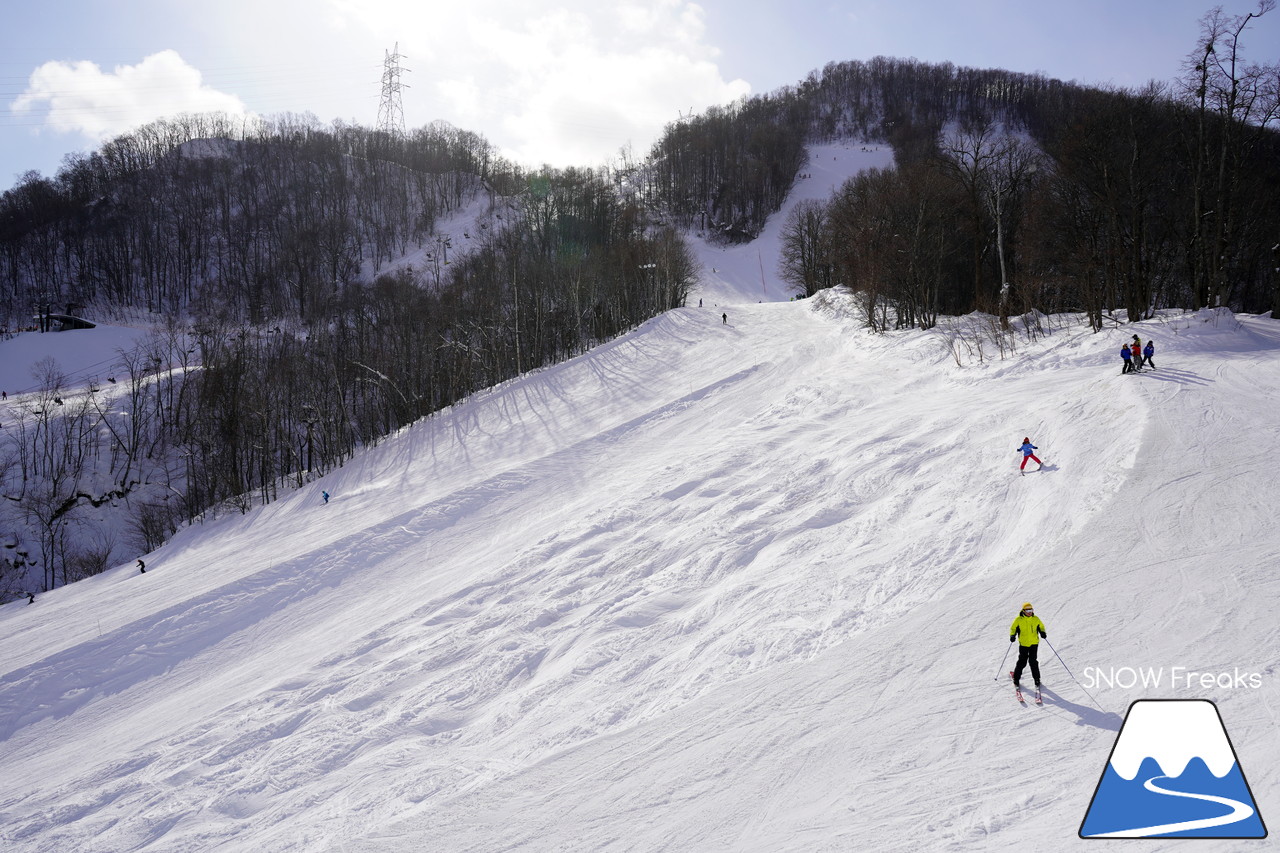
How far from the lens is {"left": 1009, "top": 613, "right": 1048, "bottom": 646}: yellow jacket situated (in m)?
7.80

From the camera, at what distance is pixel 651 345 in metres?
41.2

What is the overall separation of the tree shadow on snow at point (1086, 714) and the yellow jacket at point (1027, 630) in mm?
811

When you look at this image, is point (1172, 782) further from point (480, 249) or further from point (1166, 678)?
point (480, 249)

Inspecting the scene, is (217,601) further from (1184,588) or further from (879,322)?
(879,322)

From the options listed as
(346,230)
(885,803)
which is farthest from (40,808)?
(346,230)

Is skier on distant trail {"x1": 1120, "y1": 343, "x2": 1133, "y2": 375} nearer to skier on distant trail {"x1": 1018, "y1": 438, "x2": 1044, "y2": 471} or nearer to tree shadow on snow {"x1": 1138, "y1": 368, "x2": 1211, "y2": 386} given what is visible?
tree shadow on snow {"x1": 1138, "y1": 368, "x2": 1211, "y2": 386}

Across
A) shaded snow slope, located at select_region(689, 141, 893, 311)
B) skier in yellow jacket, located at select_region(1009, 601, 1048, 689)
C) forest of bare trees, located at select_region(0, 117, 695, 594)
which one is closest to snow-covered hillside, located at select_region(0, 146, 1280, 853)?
skier in yellow jacket, located at select_region(1009, 601, 1048, 689)

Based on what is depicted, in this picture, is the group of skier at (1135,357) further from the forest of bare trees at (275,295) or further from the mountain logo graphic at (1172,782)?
the forest of bare trees at (275,295)

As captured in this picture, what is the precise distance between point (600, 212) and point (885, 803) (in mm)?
91215

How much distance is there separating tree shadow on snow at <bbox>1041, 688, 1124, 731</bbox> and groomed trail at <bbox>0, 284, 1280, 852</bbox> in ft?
0.16

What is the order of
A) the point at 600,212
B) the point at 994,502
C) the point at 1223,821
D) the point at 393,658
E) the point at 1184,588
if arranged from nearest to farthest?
the point at 1223,821 < the point at 1184,588 < the point at 393,658 < the point at 994,502 < the point at 600,212

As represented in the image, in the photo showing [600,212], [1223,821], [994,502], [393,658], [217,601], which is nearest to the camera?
[1223,821]

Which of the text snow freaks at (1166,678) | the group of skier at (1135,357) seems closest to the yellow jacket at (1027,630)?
the text snow freaks at (1166,678)

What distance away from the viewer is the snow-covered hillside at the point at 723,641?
24.9ft
